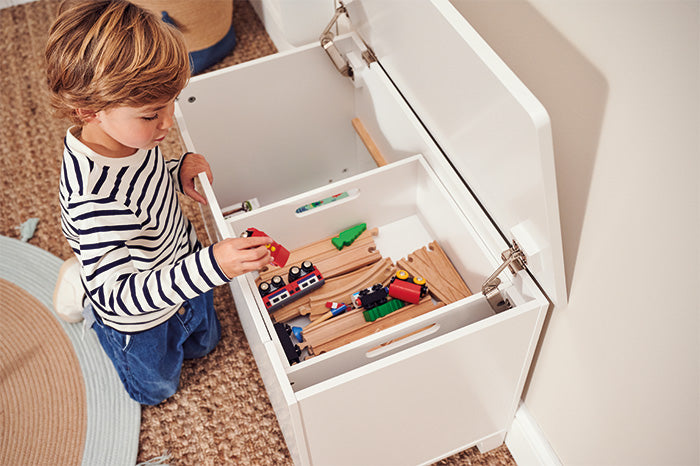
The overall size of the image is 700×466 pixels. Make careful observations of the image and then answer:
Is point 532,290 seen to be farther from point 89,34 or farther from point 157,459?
point 157,459

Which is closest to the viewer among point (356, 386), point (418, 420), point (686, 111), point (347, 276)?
point (686, 111)

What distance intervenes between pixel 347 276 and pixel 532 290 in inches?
16.1

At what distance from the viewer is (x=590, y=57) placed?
2.13ft

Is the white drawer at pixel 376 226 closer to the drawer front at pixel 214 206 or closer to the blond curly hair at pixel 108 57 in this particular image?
the drawer front at pixel 214 206

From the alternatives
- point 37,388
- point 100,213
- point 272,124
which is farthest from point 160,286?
point 37,388

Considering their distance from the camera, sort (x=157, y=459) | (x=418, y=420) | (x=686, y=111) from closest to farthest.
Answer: (x=686, y=111) → (x=418, y=420) → (x=157, y=459)

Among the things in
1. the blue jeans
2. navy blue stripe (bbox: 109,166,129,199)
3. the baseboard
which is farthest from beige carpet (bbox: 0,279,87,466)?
the baseboard

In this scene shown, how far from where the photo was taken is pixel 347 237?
1197mm

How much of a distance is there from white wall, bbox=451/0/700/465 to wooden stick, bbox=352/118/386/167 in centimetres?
50

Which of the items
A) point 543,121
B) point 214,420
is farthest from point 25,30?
point 543,121

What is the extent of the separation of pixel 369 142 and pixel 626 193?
800 millimetres

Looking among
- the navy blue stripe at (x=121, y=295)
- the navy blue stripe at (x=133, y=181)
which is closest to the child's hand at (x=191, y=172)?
the navy blue stripe at (x=133, y=181)

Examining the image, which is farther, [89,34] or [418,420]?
[418,420]

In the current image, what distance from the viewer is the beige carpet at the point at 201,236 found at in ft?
4.31
